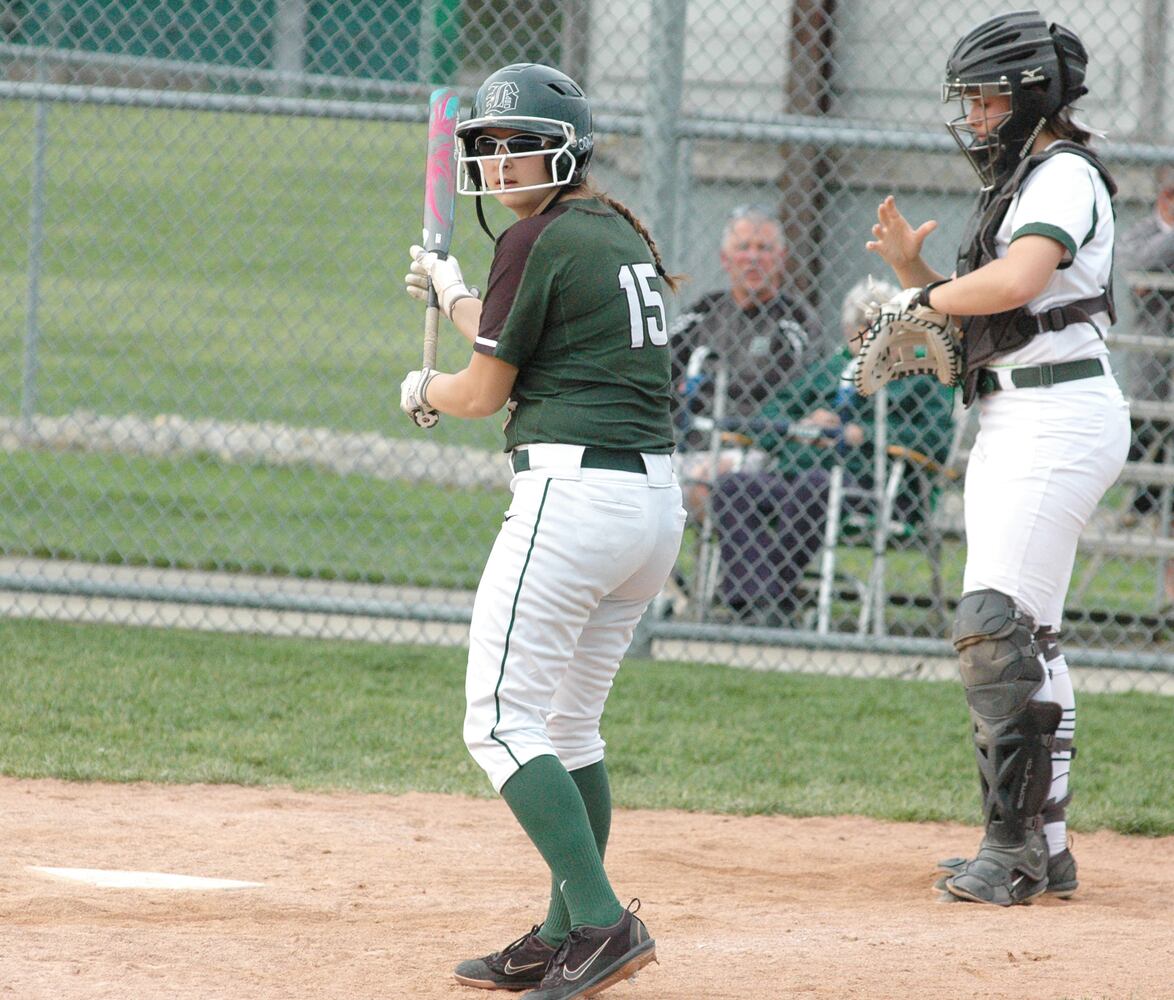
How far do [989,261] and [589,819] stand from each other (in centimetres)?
175

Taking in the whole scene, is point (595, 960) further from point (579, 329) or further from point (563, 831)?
point (579, 329)

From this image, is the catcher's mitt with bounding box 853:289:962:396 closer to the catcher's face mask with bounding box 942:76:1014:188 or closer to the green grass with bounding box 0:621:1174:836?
the catcher's face mask with bounding box 942:76:1014:188

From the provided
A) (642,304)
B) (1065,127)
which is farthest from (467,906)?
(1065,127)

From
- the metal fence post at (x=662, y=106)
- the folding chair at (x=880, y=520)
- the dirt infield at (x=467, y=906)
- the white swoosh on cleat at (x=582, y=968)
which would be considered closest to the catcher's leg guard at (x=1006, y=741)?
the dirt infield at (x=467, y=906)

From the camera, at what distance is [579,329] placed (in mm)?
3090

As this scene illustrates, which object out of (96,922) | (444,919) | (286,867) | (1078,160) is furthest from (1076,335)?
(96,922)

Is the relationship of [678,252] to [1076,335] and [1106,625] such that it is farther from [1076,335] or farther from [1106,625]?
[1076,335]

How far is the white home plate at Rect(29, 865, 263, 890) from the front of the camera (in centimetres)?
378

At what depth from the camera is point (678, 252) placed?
22.2ft

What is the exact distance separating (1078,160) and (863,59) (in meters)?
6.02

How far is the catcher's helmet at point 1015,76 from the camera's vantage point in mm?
3900

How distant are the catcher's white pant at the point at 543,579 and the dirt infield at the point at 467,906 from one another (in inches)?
21.2

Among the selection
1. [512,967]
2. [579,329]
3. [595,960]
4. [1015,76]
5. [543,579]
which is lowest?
[512,967]

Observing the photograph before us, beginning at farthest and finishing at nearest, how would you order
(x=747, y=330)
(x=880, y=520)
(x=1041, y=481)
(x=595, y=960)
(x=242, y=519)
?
(x=242, y=519) < (x=747, y=330) < (x=880, y=520) < (x=1041, y=481) < (x=595, y=960)
